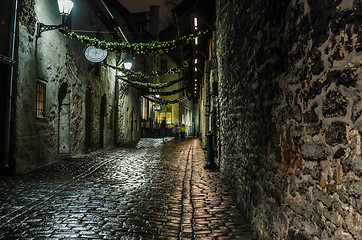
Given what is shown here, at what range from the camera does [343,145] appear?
1.63 m

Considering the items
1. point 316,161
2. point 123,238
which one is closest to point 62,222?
point 123,238

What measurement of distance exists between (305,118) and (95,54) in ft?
37.6

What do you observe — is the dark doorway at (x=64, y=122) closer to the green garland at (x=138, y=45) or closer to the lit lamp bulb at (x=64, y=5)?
the green garland at (x=138, y=45)

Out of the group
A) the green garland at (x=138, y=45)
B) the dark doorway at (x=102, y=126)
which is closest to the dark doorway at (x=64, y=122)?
the green garland at (x=138, y=45)

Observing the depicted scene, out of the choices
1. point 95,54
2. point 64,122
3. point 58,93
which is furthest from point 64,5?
point 64,122

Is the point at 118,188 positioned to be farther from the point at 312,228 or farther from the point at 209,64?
the point at 209,64

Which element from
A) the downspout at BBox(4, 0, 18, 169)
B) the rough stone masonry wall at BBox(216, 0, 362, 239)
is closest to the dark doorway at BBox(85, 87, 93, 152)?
the downspout at BBox(4, 0, 18, 169)

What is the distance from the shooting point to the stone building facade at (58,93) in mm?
7969

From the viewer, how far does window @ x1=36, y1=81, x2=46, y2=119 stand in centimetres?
914

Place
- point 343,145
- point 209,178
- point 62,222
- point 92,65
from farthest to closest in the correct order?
point 92,65, point 209,178, point 62,222, point 343,145

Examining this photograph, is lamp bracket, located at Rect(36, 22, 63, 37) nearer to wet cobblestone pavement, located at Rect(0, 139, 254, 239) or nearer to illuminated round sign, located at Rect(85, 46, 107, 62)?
illuminated round sign, located at Rect(85, 46, 107, 62)

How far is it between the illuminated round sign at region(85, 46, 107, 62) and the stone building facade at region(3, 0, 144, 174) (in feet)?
1.40

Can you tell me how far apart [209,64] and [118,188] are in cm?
561

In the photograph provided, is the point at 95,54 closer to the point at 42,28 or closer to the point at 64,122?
the point at 64,122
